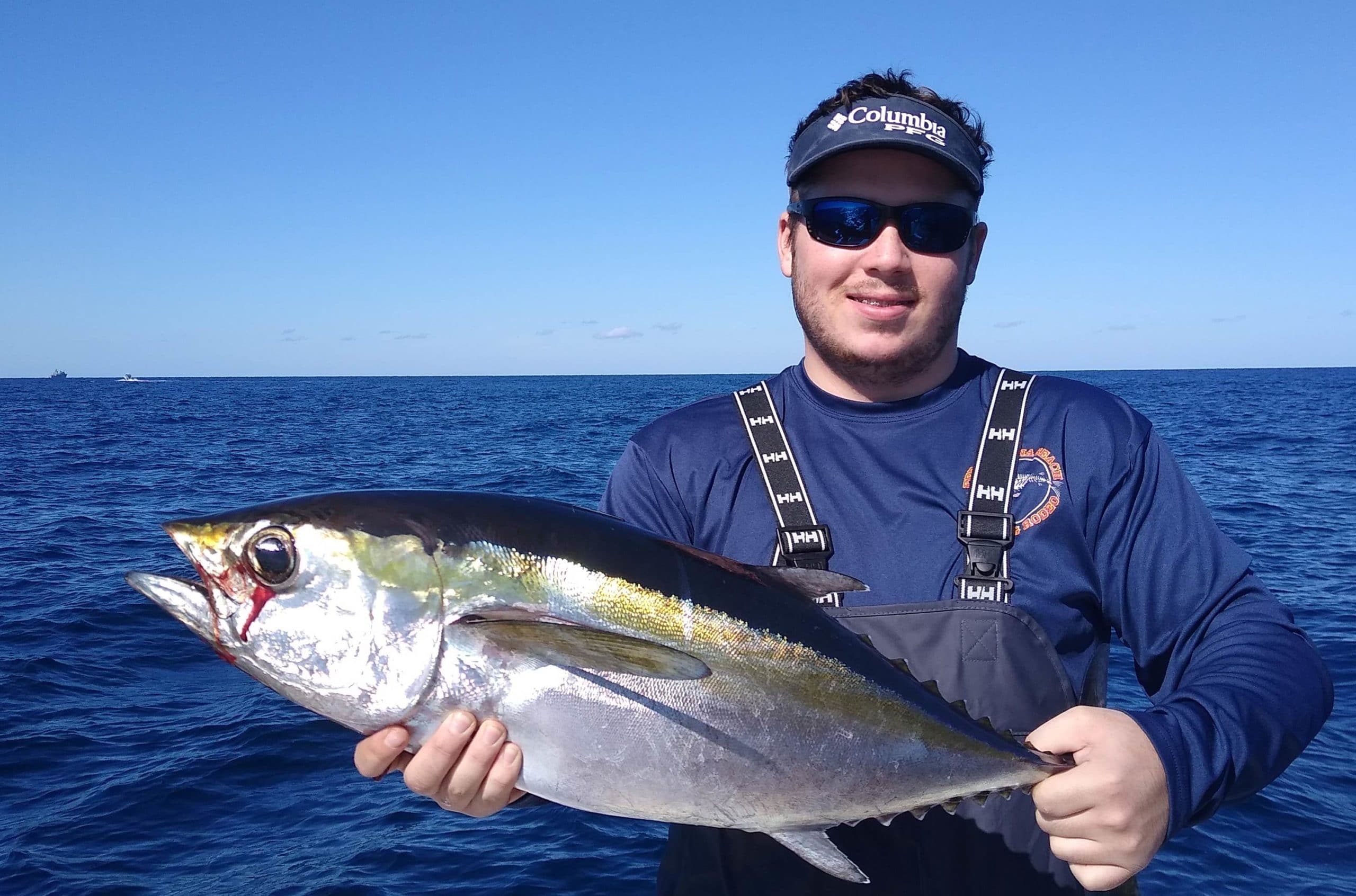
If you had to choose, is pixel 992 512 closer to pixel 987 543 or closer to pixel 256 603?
pixel 987 543

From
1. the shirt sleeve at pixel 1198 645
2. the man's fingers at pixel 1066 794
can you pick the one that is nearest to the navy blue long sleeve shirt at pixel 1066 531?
the shirt sleeve at pixel 1198 645

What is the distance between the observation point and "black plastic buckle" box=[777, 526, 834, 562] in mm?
2871

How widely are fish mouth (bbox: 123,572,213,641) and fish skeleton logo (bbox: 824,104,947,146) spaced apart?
8.25 feet

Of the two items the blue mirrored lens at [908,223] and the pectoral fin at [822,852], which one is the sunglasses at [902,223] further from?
the pectoral fin at [822,852]

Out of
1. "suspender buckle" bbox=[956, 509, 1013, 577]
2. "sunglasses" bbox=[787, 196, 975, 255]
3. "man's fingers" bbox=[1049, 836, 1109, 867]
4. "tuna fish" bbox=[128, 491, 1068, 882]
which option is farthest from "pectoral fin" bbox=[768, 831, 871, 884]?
"sunglasses" bbox=[787, 196, 975, 255]

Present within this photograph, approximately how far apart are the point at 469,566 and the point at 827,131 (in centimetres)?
→ 193

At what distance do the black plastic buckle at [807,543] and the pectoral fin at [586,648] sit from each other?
72 centimetres

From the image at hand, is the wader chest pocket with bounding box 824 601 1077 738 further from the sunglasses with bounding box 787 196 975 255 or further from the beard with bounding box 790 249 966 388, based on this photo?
the sunglasses with bounding box 787 196 975 255

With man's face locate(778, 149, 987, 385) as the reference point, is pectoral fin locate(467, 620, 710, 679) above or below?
below

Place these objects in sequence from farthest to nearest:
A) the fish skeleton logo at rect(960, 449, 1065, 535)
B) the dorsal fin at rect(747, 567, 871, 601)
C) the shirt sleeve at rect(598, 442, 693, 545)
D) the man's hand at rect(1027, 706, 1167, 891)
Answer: the shirt sleeve at rect(598, 442, 693, 545)
the fish skeleton logo at rect(960, 449, 1065, 535)
the dorsal fin at rect(747, 567, 871, 601)
the man's hand at rect(1027, 706, 1167, 891)

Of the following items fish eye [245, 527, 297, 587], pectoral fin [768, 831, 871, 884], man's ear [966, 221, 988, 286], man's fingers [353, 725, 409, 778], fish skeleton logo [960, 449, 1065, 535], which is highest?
man's ear [966, 221, 988, 286]

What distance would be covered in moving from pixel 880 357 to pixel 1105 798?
1.51 m

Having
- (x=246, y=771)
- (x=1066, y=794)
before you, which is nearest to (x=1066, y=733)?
(x=1066, y=794)

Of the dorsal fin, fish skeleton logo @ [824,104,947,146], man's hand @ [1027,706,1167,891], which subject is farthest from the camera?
fish skeleton logo @ [824,104,947,146]
